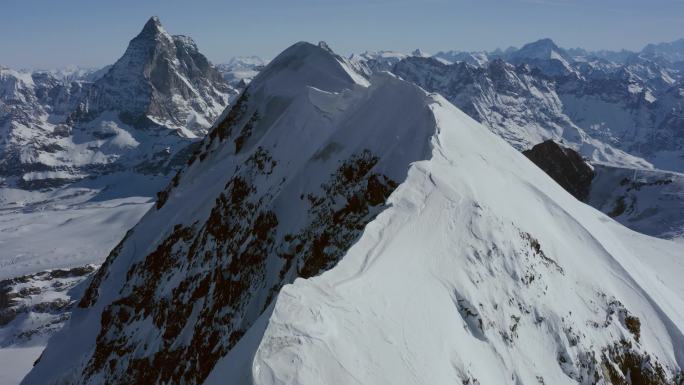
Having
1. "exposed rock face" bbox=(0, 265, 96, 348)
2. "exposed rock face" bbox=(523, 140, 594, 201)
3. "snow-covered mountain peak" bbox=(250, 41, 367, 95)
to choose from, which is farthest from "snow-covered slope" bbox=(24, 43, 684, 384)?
"exposed rock face" bbox=(523, 140, 594, 201)

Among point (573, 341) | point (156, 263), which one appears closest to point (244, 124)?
point (156, 263)

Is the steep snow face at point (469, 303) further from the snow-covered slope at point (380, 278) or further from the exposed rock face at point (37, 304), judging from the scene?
the exposed rock face at point (37, 304)

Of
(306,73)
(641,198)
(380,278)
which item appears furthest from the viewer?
(641,198)

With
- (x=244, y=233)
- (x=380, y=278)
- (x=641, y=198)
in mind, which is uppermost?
(x=380, y=278)

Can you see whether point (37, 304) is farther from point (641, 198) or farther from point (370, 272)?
point (641, 198)

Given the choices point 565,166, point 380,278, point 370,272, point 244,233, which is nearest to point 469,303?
point 380,278

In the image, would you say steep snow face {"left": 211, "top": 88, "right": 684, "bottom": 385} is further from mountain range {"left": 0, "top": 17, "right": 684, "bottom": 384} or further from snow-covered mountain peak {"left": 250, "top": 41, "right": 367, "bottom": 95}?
snow-covered mountain peak {"left": 250, "top": 41, "right": 367, "bottom": 95}

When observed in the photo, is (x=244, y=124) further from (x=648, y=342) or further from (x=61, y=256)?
(x=61, y=256)
